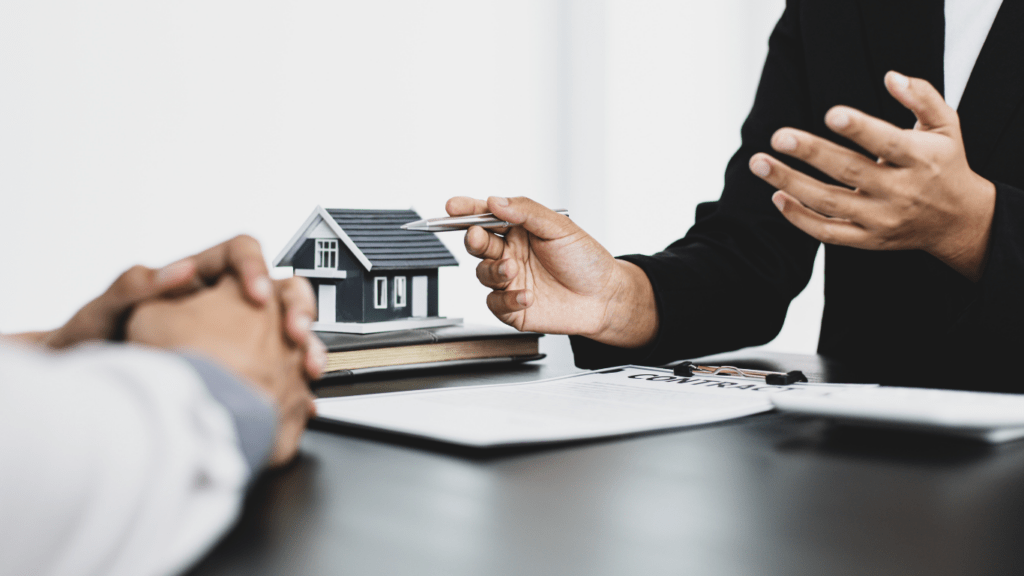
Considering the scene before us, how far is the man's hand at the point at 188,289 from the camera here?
18.5 inches

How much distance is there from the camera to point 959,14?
1.30 m

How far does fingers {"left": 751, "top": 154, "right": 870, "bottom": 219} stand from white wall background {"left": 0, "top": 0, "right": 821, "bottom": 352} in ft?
7.58

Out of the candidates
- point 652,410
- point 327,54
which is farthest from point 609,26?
point 652,410

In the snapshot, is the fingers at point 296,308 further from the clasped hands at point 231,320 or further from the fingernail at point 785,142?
the fingernail at point 785,142

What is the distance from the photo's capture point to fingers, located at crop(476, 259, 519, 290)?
1.04 meters

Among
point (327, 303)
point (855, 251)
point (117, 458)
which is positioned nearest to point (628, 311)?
point (327, 303)

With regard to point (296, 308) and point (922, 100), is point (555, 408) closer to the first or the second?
point (296, 308)

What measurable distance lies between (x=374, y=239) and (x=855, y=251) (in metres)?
0.88

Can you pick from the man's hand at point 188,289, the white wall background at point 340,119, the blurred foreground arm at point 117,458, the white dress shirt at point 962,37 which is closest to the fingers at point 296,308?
the man's hand at point 188,289

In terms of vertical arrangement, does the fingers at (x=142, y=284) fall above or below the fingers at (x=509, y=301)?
above

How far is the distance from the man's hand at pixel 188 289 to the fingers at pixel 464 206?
441 mm

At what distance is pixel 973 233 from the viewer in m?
0.91

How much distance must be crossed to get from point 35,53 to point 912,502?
2755 millimetres

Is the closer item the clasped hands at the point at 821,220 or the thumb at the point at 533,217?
the clasped hands at the point at 821,220
